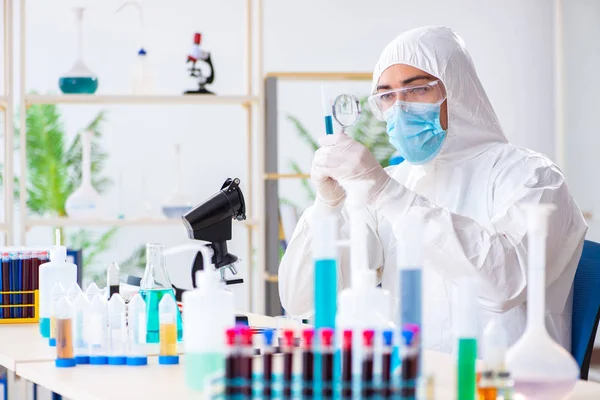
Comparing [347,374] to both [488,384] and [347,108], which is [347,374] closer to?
[488,384]

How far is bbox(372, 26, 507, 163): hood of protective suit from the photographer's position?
2.26 m

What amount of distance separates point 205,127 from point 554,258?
2.99 m

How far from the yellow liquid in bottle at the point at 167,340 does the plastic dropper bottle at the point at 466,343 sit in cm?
60

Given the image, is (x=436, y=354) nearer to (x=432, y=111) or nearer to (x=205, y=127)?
(x=432, y=111)

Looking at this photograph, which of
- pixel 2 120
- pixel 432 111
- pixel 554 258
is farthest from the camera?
pixel 2 120

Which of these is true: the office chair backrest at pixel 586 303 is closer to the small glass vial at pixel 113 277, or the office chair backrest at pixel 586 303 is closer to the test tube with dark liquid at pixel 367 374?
the small glass vial at pixel 113 277

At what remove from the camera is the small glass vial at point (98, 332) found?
5.06ft

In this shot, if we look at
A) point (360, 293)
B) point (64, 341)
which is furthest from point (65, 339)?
point (360, 293)

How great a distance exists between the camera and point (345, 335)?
1.01 meters

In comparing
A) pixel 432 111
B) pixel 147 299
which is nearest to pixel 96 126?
pixel 432 111

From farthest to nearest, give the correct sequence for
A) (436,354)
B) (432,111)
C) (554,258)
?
(432,111), (554,258), (436,354)

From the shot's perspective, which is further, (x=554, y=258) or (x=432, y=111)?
(x=432, y=111)

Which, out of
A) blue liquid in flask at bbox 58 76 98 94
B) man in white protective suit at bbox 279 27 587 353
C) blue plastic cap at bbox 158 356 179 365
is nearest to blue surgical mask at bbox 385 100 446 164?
man in white protective suit at bbox 279 27 587 353

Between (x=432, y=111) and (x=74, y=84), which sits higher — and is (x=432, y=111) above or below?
below
